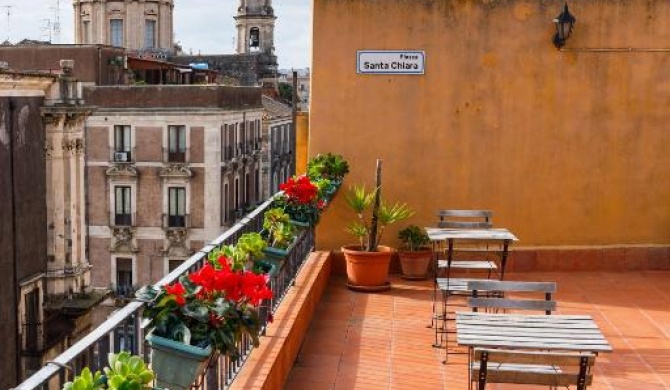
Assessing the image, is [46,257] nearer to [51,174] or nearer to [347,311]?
[51,174]

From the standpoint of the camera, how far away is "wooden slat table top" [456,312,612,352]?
4.19m

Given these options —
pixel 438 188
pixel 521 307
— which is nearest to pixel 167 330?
pixel 521 307

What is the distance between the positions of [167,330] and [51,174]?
74.6 ft

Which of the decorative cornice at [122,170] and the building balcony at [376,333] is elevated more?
the building balcony at [376,333]

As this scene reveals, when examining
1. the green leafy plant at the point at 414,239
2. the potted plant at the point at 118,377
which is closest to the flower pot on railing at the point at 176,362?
the potted plant at the point at 118,377

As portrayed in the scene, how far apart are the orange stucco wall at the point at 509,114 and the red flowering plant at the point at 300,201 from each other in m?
2.41

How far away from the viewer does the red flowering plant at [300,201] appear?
6480 millimetres

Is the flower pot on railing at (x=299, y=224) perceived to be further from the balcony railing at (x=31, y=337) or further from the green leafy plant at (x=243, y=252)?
the balcony railing at (x=31, y=337)

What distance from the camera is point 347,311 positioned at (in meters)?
7.22

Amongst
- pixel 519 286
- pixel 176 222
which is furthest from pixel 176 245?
pixel 519 286

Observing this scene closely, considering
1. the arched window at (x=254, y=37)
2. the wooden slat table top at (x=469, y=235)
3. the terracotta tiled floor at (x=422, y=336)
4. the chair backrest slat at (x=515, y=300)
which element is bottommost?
the terracotta tiled floor at (x=422, y=336)

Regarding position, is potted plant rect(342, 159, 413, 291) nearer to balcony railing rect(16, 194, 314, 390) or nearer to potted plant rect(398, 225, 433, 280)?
potted plant rect(398, 225, 433, 280)

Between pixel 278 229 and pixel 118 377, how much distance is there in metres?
3.28

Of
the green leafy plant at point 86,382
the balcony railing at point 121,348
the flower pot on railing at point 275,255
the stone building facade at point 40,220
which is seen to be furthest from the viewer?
the stone building facade at point 40,220
